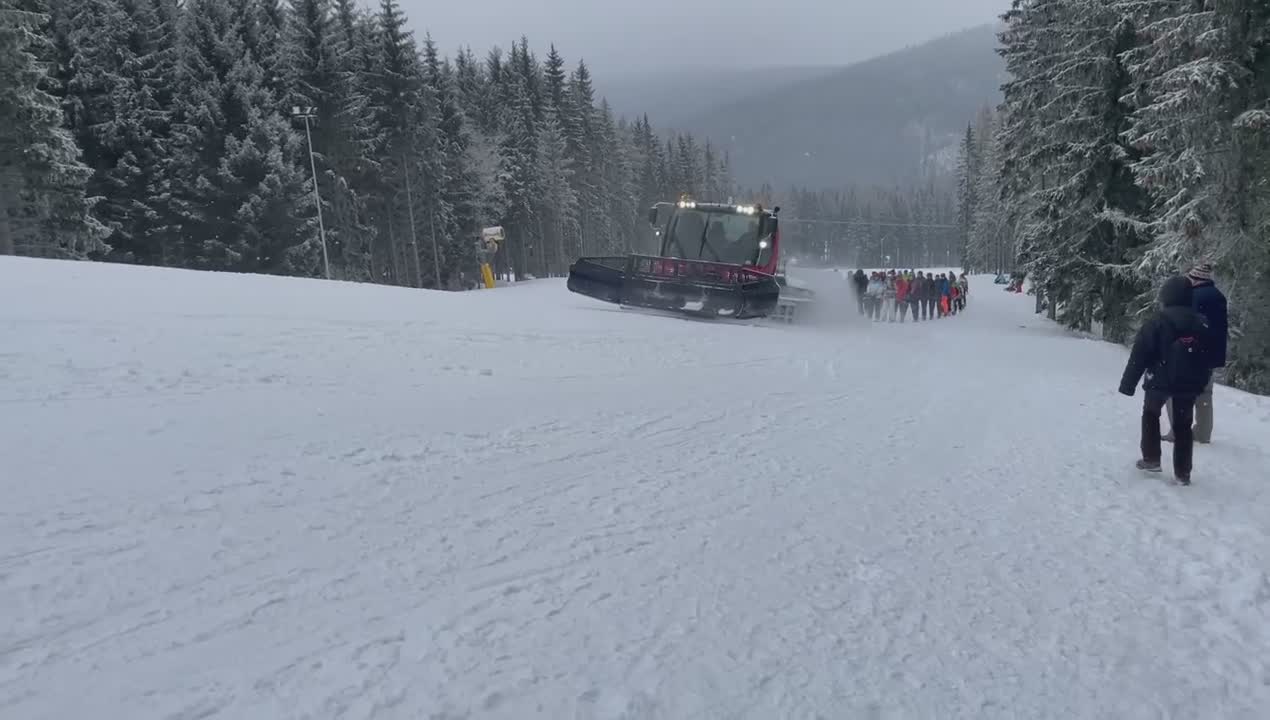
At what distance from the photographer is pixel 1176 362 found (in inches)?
223

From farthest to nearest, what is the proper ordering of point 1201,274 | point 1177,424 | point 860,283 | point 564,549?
point 860,283 → point 1201,274 → point 1177,424 → point 564,549

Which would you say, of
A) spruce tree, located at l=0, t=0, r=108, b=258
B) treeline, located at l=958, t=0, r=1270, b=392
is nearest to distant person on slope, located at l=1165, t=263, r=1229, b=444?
treeline, located at l=958, t=0, r=1270, b=392

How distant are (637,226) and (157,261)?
49345 millimetres

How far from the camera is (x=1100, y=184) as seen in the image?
18078mm

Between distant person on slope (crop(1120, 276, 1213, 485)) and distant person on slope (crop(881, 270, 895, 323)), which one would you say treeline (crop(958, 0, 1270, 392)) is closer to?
distant person on slope (crop(881, 270, 895, 323))

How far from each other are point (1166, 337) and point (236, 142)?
30.7 metres

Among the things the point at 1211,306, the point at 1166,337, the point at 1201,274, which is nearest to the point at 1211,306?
the point at 1211,306

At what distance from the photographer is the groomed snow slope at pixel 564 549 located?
2.87 meters

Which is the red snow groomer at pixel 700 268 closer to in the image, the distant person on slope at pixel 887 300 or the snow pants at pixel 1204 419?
the snow pants at pixel 1204 419

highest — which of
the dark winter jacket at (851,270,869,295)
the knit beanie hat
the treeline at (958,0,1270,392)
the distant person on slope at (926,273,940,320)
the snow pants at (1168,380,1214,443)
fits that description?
the treeline at (958,0,1270,392)

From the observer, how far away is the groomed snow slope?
9.41 ft

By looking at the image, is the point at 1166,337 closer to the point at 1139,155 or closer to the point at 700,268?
the point at 700,268

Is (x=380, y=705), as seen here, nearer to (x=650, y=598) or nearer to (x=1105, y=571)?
(x=650, y=598)

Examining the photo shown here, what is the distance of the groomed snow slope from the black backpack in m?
0.91
